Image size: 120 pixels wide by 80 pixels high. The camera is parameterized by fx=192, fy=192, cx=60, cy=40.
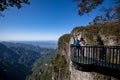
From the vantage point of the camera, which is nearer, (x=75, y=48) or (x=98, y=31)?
(x=75, y=48)

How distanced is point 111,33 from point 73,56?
961 centimetres

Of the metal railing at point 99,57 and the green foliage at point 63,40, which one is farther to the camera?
the green foliage at point 63,40

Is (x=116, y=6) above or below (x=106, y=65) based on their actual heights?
above

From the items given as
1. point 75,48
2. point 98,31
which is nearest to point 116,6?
point 98,31

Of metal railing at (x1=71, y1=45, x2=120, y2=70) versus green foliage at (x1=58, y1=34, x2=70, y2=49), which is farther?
green foliage at (x1=58, y1=34, x2=70, y2=49)

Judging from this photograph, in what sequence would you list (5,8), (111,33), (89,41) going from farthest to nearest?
(89,41) → (111,33) → (5,8)

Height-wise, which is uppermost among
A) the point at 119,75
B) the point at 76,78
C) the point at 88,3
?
the point at 88,3

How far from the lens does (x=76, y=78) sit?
31562 millimetres

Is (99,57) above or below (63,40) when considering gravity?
below

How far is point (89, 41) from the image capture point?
27188mm

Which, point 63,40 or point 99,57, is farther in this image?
point 63,40

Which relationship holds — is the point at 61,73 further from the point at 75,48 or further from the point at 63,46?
the point at 75,48

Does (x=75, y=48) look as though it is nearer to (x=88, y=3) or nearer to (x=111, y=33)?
(x=88, y=3)

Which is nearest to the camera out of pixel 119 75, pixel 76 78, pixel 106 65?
pixel 119 75
